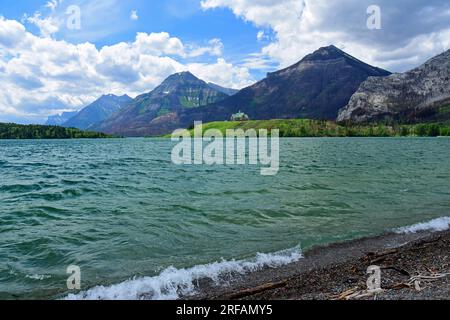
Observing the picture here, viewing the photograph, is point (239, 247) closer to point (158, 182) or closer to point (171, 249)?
point (171, 249)

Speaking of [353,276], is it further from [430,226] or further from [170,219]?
[170,219]

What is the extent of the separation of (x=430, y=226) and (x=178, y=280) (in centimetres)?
1925

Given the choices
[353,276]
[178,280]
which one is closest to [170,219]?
[178,280]

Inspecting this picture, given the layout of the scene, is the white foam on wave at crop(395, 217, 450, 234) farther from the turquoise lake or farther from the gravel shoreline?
the gravel shoreline

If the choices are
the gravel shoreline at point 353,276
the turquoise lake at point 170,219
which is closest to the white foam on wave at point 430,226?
the turquoise lake at point 170,219

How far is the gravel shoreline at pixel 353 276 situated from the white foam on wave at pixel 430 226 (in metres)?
2.78

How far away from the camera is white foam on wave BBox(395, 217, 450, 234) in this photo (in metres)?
24.7

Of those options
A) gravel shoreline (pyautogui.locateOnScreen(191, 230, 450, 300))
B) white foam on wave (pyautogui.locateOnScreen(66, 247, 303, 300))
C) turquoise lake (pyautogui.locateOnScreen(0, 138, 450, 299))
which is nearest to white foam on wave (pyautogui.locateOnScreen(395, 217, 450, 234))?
turquoise lake (pyautogui.locateOnScreen(0, 138, 450, 299))

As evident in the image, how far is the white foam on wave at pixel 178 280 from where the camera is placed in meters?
15.1

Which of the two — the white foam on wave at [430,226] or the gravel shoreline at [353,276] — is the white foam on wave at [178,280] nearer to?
the gravel shoreline at [353,276]

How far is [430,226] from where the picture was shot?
2562 cm

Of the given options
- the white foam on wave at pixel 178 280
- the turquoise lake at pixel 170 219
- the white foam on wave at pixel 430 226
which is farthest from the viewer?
the white foam on wave at pixel 430 226

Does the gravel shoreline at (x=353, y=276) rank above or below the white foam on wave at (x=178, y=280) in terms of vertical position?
above
